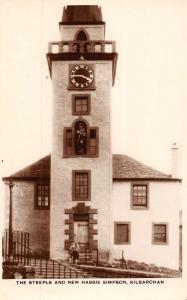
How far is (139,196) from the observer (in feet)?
111

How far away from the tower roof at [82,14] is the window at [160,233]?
7186 millimetres

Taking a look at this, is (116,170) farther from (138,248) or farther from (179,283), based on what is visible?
(179,283)

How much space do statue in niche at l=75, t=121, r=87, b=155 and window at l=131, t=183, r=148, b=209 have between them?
2362 millimetres

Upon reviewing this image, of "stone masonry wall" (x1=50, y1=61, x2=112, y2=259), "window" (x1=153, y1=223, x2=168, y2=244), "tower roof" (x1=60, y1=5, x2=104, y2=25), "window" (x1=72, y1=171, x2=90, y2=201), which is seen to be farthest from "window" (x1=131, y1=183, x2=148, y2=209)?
"tower roof" (x1=60, y1=5, x2=104, y2=25)

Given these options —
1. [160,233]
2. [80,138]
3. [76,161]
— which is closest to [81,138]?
[80,138]

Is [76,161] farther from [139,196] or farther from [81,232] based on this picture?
[139,196]

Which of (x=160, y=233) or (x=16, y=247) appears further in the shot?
(x=160, y=233)

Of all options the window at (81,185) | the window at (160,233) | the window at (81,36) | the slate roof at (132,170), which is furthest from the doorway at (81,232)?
the window at (81,36)

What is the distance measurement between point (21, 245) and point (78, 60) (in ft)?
23.6

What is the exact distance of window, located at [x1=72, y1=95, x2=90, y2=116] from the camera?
33.0 m

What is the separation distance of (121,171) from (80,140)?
2.02 meters

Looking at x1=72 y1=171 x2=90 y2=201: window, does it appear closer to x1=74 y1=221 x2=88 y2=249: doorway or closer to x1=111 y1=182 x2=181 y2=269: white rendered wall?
x1=74 y1=221 x2=88 y2=249: doorway

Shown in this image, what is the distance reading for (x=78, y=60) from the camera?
3288 centimetres

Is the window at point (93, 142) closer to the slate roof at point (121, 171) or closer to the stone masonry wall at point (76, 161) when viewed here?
the stone masonry wall at point (76, 161)
